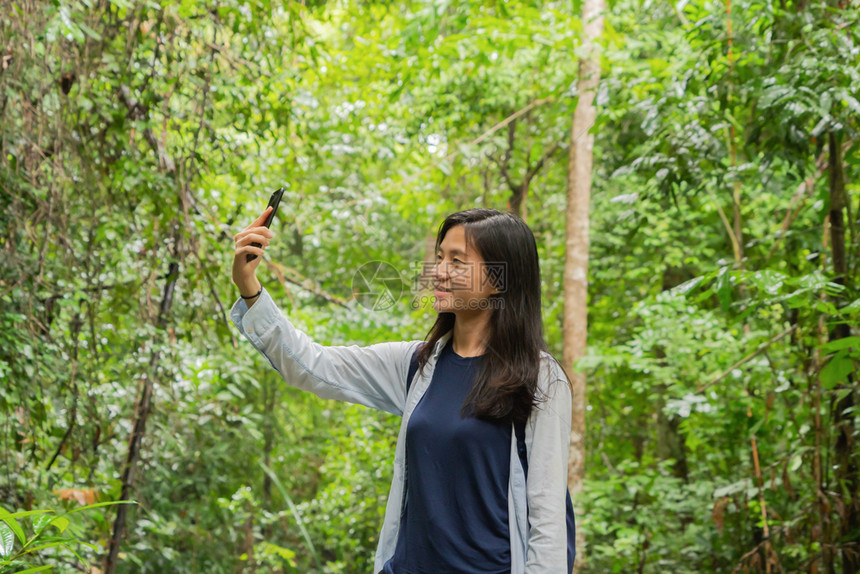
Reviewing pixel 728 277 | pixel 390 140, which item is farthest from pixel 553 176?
pixel 728 277

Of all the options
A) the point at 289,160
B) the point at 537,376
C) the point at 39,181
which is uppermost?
the point at 289,160

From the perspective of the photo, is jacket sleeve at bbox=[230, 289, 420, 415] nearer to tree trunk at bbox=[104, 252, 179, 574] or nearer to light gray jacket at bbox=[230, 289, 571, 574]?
light gray jacket at bbox=[230, 289, 571, 574]

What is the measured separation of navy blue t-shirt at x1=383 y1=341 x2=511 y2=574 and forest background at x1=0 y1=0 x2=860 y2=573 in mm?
461

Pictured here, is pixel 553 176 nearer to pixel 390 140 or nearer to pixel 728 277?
pixel 390 140

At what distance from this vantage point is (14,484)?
214 cm

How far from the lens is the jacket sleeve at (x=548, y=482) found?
3.84 ft

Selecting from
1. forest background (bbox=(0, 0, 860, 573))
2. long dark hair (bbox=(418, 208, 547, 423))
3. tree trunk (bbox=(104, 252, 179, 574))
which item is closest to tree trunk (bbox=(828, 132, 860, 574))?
forest background (bbox=(0, 0, 860, 573))

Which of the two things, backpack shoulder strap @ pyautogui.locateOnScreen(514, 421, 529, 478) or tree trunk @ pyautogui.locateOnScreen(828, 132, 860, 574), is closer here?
backpack shoulder strap @ pyautogui.locateOnScreen(514, 421, 529, 478)

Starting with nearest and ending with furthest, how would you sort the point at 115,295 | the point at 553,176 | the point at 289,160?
the point at 115,295
the point at 289,160
the point at 553,176

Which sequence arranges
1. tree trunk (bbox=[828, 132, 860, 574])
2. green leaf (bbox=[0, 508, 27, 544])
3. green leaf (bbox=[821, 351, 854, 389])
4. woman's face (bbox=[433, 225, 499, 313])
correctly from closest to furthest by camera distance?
green leaf (bbox=[0, 508, 27, 544]) → woman's face (bbox=[433, 225, 499, 313]) → green leaf (bbox=[821, 351, 854, 389]) → tree trunk (bbox=[828, 132, 860, 574])

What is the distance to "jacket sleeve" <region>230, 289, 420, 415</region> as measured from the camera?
4.13 ft

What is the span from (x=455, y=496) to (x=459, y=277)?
1.23 feet

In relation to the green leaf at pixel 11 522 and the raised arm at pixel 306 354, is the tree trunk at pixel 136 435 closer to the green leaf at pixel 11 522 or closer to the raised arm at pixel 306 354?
the raised arm at pixel 306 354

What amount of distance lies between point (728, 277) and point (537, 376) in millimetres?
1014
